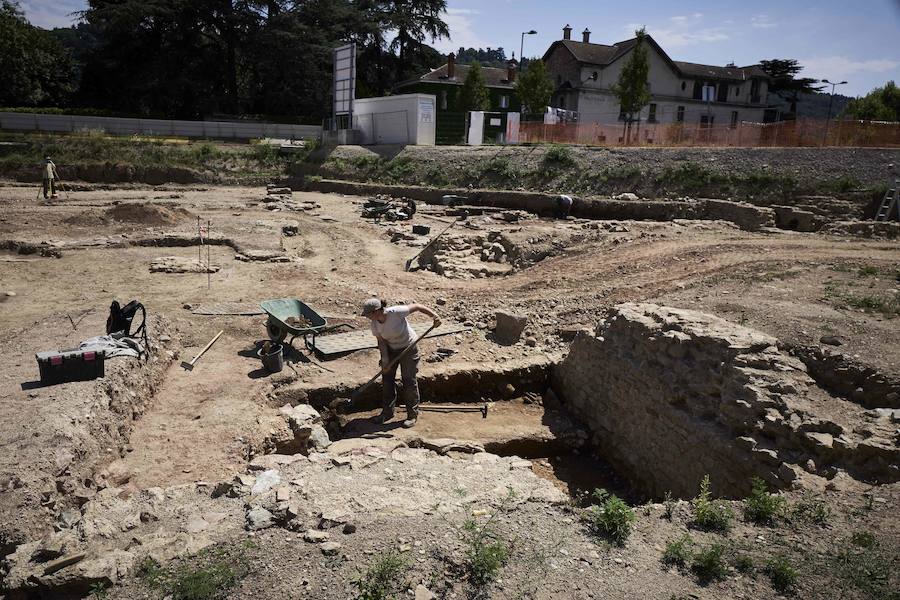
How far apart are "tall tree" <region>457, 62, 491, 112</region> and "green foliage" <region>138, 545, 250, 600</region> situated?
39.8 m

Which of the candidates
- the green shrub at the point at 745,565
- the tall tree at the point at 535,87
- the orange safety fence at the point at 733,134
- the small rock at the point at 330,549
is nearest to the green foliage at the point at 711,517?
the green shrub at the point at 745,565

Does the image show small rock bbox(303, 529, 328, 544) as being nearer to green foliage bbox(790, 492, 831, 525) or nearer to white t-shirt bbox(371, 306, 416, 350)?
white t-shirt bbox(371, 306, 416, 350)

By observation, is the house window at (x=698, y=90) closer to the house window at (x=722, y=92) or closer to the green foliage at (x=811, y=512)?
the house window at (x=722, y=92)

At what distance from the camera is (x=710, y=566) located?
4.25 m

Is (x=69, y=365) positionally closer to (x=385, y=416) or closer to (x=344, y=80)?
(x=385, y=416)

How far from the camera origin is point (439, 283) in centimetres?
1423

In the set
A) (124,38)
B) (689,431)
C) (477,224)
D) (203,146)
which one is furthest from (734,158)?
(124,38)

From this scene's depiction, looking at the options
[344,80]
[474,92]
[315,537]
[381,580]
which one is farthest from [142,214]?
[474,92]

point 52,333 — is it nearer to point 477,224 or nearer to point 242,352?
point 242,352

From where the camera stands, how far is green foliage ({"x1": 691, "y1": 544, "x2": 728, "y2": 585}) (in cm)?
422

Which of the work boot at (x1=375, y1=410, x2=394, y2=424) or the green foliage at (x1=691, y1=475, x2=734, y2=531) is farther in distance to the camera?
the work boot at (x1=375, y1=410, x2=394, y2=424)

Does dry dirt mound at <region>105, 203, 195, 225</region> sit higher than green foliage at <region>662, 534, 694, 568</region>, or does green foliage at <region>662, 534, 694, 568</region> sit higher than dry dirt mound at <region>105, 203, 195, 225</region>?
dry dirt mound at <region>105, 203, 195, 225</region>

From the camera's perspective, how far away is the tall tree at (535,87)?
120 feet

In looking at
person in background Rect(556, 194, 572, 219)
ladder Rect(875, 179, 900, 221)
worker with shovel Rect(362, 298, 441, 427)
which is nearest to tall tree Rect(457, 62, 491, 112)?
person in background Rect(556, 194, 572, 219)
